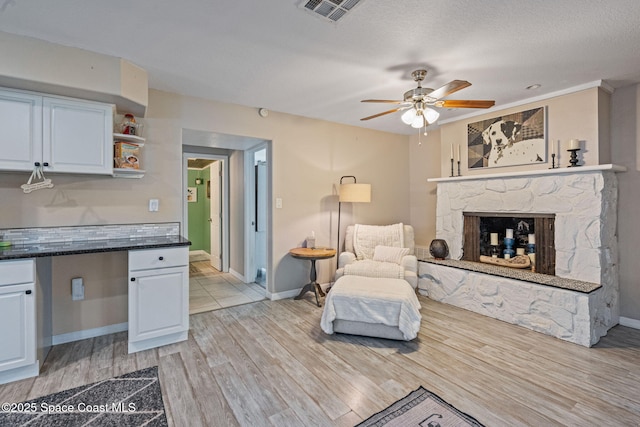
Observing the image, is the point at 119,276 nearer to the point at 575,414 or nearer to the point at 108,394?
the point at 108,394

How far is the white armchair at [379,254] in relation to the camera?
11.4ft

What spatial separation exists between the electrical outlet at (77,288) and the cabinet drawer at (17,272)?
0.61m

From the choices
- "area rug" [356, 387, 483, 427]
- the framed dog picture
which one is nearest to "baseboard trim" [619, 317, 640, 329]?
the framed dog picture

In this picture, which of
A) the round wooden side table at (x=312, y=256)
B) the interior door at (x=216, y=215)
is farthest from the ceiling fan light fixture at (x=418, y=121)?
the interior door at (x=216, y=215)

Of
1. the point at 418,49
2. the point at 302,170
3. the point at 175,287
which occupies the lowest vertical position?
the point at 175,287

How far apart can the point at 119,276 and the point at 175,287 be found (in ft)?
2.40

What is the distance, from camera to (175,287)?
2.61m

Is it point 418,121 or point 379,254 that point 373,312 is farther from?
point 418,121

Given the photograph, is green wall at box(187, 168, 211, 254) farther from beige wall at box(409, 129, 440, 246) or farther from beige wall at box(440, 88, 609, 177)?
beige wall at box(440, 88, 609, 177)

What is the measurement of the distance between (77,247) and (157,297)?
70cm

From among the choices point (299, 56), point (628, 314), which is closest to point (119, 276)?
point (299, 56)

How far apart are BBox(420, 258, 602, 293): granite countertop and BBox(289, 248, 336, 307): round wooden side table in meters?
1.34

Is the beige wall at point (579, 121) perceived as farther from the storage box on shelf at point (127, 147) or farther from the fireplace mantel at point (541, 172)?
the storage box on shelf at point (127, 147)

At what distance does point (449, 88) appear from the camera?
2.28m
